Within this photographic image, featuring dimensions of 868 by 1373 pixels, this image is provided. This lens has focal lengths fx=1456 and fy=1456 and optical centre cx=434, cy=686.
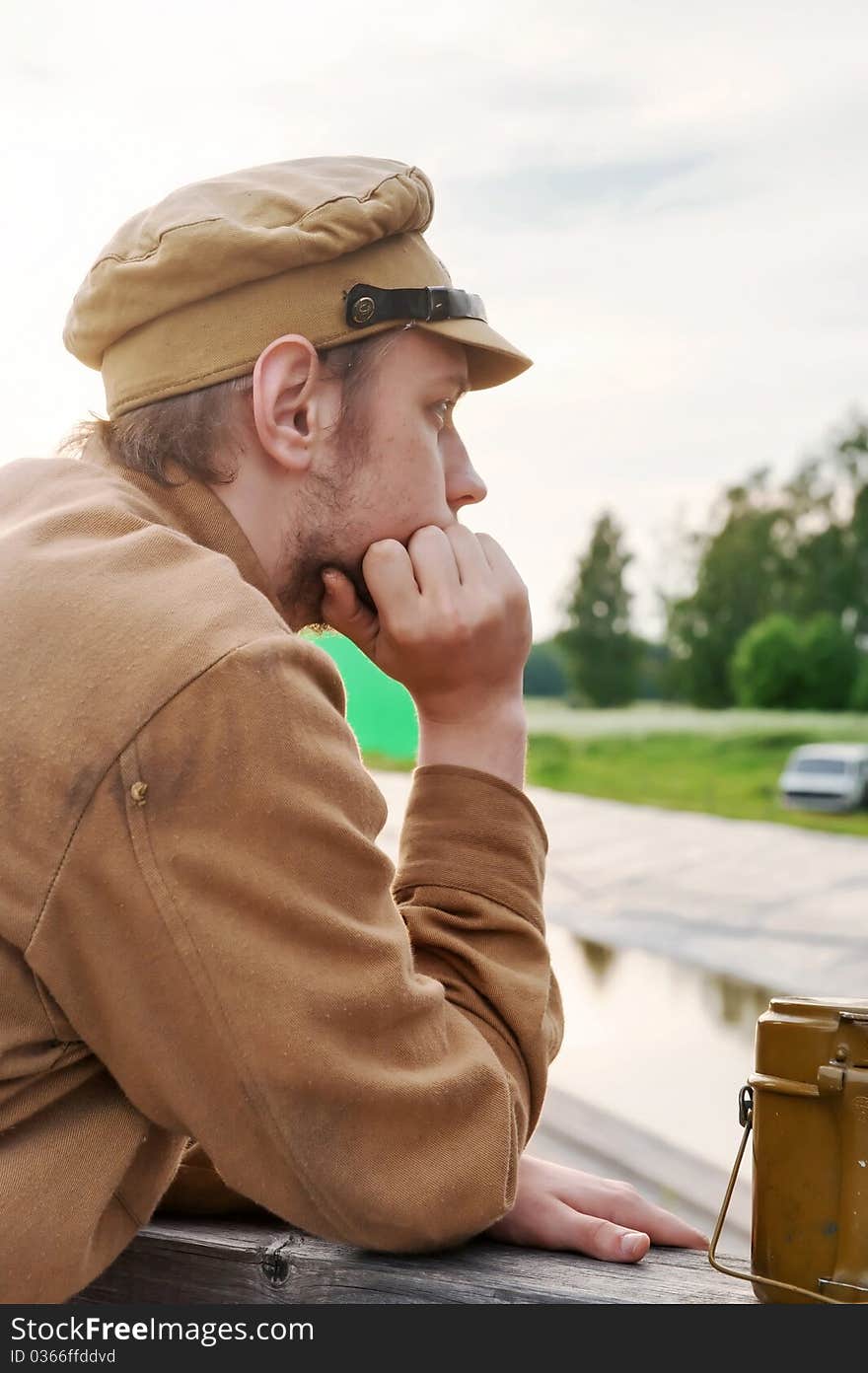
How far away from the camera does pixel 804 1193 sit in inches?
50.6

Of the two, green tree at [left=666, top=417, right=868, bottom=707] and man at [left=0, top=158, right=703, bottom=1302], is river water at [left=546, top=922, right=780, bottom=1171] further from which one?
green tree at [left=666, top=417, right=868, bottom=707]

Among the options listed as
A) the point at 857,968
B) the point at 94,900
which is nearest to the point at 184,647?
the point at 94,900

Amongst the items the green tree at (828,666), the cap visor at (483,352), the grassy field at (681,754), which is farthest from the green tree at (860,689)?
the cap visor at (483,352)

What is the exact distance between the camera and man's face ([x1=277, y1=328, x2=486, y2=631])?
1.62m

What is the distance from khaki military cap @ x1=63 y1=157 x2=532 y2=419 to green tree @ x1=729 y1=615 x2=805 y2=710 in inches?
1124

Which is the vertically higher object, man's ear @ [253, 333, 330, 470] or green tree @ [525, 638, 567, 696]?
man's ear @ [253, 333, 330, 470]

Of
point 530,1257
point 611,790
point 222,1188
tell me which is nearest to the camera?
point 530,1257

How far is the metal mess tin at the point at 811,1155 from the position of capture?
4.10 feet

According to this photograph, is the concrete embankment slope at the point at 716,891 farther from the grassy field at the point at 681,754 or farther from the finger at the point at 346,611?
the finger at the point at 346,611

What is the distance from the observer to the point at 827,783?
20734 mm

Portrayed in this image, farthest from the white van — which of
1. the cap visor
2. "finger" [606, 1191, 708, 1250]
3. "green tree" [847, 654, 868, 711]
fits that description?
"finger" [606, 1191, 708, 1250]

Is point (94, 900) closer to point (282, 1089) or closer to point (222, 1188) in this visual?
point (282, 1089)

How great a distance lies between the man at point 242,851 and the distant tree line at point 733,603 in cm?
2918

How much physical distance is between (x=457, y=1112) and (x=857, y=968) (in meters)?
11.4
